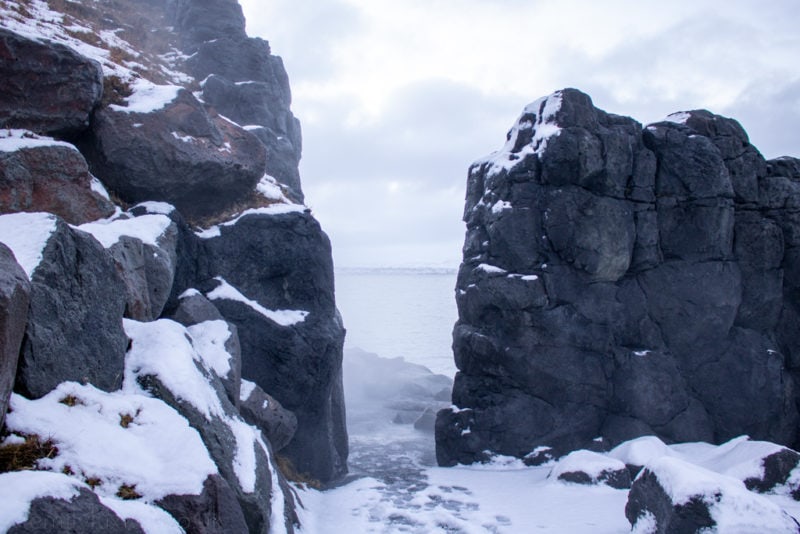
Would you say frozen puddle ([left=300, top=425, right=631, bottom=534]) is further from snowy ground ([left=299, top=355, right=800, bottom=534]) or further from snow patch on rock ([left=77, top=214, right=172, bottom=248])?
snow patch on rock ([left=77, top=214, right=172, bottom=248])

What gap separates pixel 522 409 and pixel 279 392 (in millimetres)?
9845

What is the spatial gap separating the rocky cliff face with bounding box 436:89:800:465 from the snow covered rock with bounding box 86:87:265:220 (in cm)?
1059

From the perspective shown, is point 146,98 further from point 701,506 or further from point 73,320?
point 701,506

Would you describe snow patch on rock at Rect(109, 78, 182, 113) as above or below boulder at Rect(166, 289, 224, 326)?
above

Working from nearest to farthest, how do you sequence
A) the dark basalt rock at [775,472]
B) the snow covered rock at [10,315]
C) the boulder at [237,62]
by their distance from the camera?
the snow covered rock at [10,315]
the dark basalt rock at [775,472]
the boulder at [237,62]

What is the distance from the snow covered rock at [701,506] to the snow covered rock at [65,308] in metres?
10.7

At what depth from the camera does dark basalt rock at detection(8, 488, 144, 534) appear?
15.3 feet

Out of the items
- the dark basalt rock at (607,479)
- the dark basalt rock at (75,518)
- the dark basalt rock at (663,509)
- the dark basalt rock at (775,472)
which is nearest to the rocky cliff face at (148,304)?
the dark basalt rock at (75,518)

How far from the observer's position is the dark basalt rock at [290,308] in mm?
16922

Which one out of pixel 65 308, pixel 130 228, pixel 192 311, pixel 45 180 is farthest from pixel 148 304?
pixel 65 308

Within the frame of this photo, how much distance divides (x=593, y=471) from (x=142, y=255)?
47.5 feet

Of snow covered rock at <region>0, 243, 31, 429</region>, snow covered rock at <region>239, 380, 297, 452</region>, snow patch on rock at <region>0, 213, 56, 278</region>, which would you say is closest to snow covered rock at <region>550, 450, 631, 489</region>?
snow covered rock at <region>239, 380, 297, 452</region>

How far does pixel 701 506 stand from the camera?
10.2 meters

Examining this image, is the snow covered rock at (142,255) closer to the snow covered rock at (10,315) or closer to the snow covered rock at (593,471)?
the snow covered rock at (10,315)
